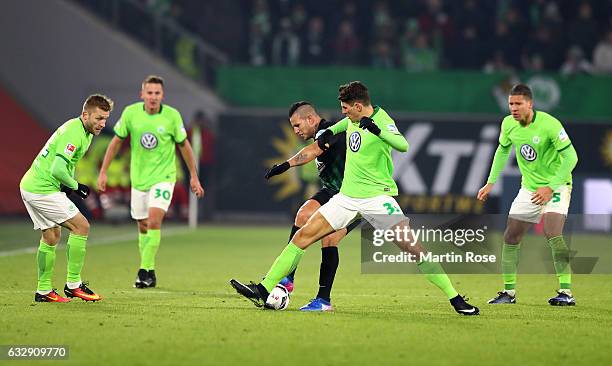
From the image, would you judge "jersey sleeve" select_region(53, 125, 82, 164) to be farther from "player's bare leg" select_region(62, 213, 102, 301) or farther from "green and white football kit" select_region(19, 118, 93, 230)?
"player's bare leg" select_region(62, 213, 102, 301)

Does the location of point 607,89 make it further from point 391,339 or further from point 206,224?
point 391,339

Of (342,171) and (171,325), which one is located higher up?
(342,171)

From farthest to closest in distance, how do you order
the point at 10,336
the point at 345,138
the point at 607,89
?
the point at 607,89 < the point at 345,138 < the point at 10,336

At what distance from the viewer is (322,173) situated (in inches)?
434

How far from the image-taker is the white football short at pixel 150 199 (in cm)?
1286

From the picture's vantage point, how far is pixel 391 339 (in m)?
8.34

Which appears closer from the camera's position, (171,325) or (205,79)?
(171,325)

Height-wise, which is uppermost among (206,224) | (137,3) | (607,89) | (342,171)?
(137,3)

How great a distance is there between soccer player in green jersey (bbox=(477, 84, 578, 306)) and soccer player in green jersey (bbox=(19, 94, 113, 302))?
390 cm

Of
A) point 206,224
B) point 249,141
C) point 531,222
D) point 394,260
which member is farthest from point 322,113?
point 531,222

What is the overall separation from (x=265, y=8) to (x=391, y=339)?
1899 cm

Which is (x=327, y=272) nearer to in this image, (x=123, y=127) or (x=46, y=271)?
(x=46, y=271)

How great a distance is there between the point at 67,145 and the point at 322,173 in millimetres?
2482

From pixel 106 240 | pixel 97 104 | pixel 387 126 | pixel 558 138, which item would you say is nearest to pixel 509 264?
pixel 558 138
